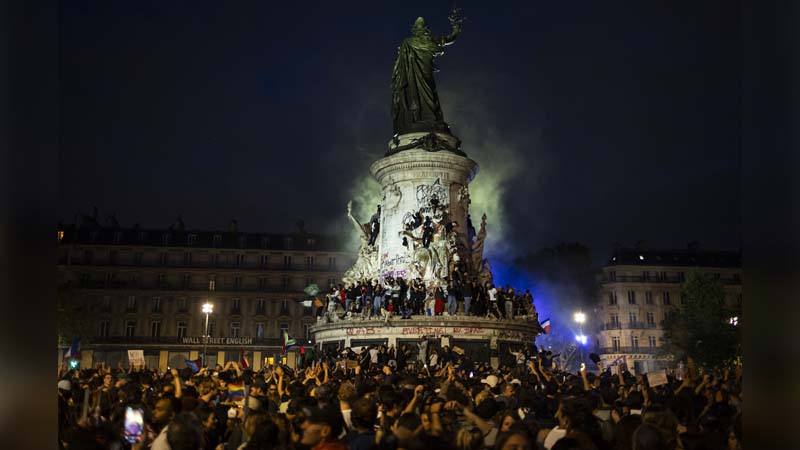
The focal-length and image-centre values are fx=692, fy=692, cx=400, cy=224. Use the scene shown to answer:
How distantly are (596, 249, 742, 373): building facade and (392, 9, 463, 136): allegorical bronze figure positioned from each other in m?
43.0

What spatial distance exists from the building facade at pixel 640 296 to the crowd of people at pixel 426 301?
42037mm

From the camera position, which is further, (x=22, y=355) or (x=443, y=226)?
(x=443, y=226)

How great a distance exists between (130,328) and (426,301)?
48.0m

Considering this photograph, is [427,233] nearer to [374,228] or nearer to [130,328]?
[374,228]

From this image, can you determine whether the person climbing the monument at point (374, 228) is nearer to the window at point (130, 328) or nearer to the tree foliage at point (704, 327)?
the tree foliage at point (704, 327)

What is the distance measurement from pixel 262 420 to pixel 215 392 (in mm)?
5083

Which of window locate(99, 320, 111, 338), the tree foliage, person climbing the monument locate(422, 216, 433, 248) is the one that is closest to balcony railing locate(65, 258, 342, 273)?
window locate(99, 320, 111, 338)

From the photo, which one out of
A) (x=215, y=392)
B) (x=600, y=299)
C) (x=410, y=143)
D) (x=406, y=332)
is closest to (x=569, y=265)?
(x=600, y=299)

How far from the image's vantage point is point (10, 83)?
958 cm

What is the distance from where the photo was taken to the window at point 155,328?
7175 centimetres

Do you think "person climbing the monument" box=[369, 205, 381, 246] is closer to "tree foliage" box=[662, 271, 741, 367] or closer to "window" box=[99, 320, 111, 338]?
"tree foliage" box=[662, 271, 741, 367]

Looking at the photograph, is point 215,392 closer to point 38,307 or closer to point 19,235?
point 38,307

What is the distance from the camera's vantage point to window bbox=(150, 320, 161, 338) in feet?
235

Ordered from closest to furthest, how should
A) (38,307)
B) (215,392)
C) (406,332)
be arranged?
(38,307) → (215,392) → (406,332)
